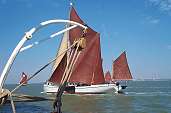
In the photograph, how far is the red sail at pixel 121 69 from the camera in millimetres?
92688

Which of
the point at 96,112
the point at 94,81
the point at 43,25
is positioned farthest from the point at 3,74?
the point at 94,81

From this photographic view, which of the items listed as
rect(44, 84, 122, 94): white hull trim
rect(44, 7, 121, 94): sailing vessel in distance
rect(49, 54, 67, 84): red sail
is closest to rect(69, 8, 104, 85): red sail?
rect(44, 7, 121, 94): sailing vessel in distance

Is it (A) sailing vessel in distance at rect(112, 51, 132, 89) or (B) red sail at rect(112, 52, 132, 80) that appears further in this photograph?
(B) red sail at rect(112, 52, 132, 80)

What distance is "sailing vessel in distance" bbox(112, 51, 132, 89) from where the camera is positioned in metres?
92.4

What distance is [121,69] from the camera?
93000 mm

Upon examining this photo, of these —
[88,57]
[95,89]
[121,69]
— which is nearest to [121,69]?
[121,69]

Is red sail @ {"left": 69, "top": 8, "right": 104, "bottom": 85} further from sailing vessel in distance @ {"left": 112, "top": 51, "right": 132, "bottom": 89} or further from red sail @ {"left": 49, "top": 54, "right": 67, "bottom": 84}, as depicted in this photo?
sailing vessel in distance @ {"left": 112, "top": 51, "right": 132, "bottom": 89}

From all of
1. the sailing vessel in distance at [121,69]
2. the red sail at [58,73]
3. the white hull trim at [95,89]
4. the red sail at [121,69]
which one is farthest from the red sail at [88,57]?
the red sail at [121,69]

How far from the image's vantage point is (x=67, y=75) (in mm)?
15711

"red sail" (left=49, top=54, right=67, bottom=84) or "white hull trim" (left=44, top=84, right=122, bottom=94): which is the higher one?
"red sail" (left=49, top=54, right=67, bottom=84)

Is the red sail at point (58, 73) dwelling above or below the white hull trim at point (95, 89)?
above

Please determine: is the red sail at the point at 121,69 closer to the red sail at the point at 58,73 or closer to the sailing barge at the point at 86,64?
the sailing barge at the point at 86,64

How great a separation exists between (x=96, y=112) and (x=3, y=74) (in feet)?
103

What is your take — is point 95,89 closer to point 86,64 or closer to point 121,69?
point 86,64
